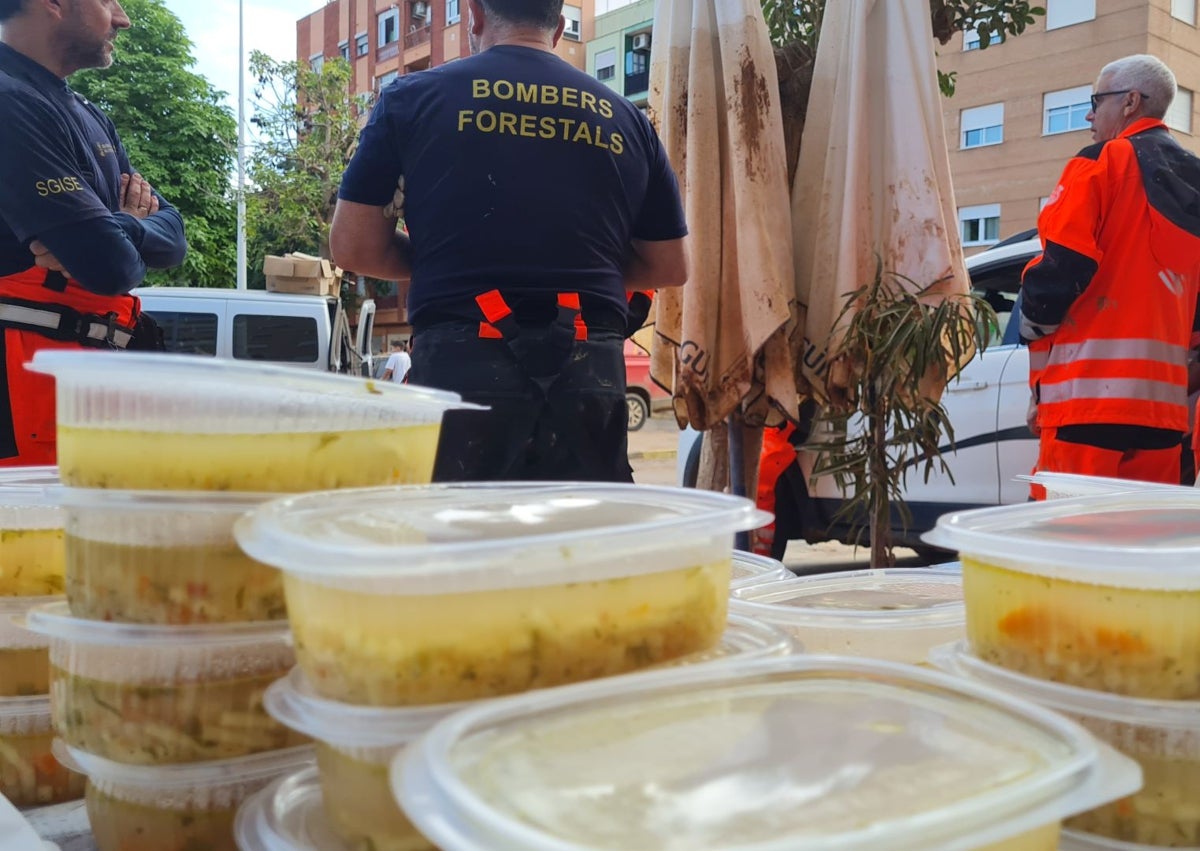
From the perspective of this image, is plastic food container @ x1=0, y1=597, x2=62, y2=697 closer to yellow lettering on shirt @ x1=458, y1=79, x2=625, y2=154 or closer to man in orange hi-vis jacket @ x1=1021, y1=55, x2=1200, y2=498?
yellow lettering on shirt @ x1=458, y1=79, x2=625, y2=154

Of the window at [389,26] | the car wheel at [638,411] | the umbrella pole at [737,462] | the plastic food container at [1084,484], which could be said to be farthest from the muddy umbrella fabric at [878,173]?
the window at [389,26]

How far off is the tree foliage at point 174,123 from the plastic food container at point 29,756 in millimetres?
23941

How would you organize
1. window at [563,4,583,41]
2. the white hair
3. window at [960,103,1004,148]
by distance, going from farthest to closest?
window at [563,4,583,41] < window at [960,103,1004,148] < the white hair

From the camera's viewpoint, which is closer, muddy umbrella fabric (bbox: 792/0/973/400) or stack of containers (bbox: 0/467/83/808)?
stack of containers (bbox: 0/467/83/808)

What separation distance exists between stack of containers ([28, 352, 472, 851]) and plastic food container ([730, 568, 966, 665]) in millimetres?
531

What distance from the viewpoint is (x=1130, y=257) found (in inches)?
124

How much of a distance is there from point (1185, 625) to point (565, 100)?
1.77 m

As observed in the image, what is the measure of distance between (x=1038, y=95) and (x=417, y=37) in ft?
68.9

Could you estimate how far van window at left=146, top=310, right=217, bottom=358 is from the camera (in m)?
11.2

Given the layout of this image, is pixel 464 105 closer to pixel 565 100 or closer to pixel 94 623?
pixel 565 100

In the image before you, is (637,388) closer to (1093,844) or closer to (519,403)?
(519,403)

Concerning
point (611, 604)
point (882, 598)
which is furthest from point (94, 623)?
point (882, 598)

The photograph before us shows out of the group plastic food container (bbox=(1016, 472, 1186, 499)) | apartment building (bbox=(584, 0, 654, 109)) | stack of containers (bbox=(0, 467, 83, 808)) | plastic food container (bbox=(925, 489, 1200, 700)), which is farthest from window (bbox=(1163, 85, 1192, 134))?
stack of containers (bbox=(0, 467, 83, 808))

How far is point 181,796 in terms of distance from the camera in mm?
939
